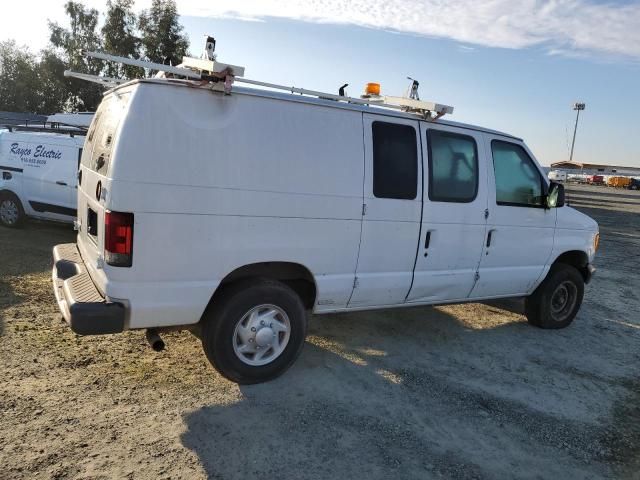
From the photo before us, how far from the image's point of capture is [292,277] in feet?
13.8

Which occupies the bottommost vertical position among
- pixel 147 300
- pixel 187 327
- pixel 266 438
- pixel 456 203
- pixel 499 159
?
pixel 266 438

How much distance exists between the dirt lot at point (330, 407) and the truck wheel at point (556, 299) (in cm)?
43

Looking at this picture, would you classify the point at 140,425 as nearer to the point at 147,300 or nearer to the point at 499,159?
the point at 147,300

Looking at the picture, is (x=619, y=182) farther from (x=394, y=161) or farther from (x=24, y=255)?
(x=24, y=255)

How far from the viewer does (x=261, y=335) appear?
13.0ft

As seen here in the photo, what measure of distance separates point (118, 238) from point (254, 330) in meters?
1.25

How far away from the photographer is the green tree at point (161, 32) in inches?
1421

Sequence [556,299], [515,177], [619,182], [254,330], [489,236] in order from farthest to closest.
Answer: [619,182], [556,299], [515,177], [489,236], [254,330]

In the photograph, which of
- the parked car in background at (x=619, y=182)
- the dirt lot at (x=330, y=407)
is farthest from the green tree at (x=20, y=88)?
the parked car in background at (x=619, y=182)

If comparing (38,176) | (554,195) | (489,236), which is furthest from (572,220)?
(38,176)

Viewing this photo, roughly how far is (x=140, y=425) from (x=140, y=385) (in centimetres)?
57

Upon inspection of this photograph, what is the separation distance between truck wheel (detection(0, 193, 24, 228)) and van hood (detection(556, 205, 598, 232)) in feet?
29.5

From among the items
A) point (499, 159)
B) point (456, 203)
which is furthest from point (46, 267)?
point (499, 159)

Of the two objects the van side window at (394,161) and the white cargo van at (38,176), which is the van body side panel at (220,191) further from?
the white cargo van at (38,176)
